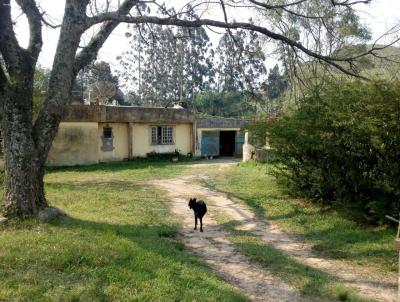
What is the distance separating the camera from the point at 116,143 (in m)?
23.7

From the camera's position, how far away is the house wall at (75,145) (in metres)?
20.9

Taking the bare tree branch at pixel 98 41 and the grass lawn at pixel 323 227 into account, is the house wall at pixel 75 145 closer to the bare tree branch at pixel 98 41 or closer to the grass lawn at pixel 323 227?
the grass lawn at pixel 323 227

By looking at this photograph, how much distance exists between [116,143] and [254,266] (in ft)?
59.8

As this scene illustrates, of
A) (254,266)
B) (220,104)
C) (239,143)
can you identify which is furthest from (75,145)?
(220,104)

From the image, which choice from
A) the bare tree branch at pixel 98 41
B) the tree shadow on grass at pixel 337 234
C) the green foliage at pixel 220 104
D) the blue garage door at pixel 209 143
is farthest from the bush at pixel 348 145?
the green foliage at pixel 220 104

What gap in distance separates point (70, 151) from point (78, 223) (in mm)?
14533

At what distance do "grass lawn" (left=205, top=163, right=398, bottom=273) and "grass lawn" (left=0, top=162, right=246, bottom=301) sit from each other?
2.85 m

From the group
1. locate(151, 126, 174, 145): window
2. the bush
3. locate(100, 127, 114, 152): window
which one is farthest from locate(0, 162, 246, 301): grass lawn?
locate(151, 126, 174, 145): window

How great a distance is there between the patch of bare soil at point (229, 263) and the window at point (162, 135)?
14879mm

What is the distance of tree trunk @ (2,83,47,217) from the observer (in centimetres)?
732

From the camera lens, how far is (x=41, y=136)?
7805 millimetres

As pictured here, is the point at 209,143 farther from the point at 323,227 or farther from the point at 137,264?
the point at 137,264

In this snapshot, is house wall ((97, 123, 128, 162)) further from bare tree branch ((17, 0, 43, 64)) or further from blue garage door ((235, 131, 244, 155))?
bare tree branch ((17, 0, 43, 64))

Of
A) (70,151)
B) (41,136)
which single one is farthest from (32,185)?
(70,151)
